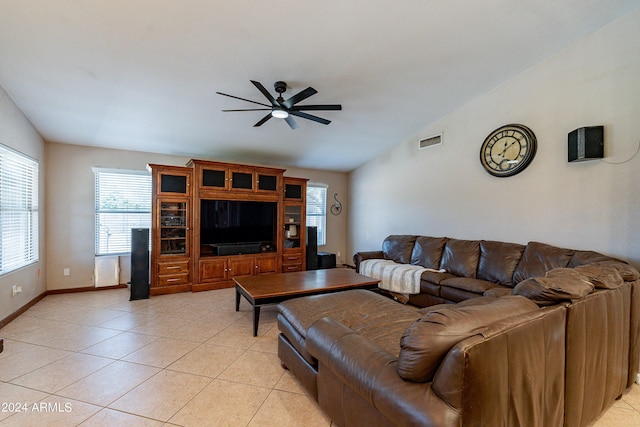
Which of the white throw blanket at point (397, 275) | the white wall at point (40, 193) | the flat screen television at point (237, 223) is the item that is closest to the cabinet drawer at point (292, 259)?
the flat screen television at point (237, 223)

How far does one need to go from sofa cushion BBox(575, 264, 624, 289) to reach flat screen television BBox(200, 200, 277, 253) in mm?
4385

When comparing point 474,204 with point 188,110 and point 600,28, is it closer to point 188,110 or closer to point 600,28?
point 600,28

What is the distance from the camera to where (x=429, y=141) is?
4.70 m

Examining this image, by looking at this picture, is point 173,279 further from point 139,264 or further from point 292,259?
point 292,259

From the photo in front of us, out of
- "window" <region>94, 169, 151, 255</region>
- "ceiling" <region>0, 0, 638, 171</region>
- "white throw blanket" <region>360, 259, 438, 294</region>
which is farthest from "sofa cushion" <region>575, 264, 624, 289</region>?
"window" <region>94, 169, 151, 255</region>

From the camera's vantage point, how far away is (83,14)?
220 cm

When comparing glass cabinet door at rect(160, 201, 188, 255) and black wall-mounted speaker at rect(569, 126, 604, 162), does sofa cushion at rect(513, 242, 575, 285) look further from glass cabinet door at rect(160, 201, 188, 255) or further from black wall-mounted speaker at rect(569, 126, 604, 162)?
glass cabinet door at rect(160, 201, 188, 255)

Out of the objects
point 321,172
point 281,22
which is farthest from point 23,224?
point 321,172

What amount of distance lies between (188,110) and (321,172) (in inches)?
133

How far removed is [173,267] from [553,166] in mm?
5394

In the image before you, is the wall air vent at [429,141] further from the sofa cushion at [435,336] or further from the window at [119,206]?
the window at [119,206]

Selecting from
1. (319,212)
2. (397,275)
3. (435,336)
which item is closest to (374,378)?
(435,336)

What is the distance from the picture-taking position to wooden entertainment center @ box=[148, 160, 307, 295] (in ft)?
14.3

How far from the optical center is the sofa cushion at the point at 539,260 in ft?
9.57
